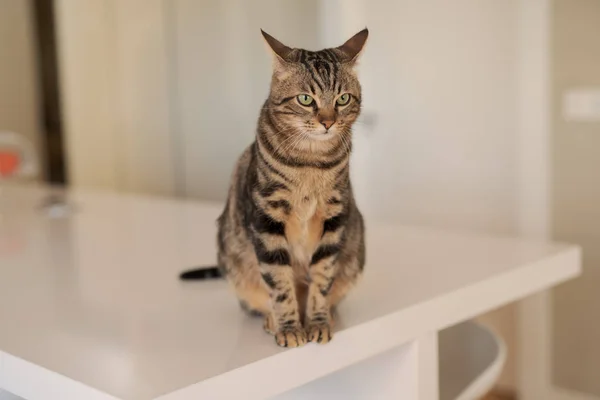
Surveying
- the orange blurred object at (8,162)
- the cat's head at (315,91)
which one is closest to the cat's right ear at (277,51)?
the cat's head at (315,91)

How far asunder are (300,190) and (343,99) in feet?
0.41

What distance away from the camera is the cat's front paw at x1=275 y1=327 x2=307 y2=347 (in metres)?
1.00

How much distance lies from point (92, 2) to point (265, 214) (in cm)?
244

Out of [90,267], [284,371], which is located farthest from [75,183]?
[284,371]

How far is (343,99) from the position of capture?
0.97m

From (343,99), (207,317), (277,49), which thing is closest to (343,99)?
(343,99)

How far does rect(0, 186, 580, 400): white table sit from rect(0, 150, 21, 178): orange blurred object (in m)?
0.74

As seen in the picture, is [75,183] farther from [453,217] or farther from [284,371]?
[284,371]

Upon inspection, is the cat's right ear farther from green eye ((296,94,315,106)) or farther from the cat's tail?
the cat's tail

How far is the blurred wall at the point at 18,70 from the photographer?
3213 mm

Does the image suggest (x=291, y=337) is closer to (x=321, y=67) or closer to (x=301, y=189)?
(x=301, y=189)

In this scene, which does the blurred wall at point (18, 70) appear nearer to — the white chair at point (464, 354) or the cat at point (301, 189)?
the white chair at point (464, 354)

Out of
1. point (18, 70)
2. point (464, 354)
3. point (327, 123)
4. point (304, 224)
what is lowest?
point (464, 354)

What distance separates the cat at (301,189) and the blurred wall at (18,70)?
2450 millimetres
